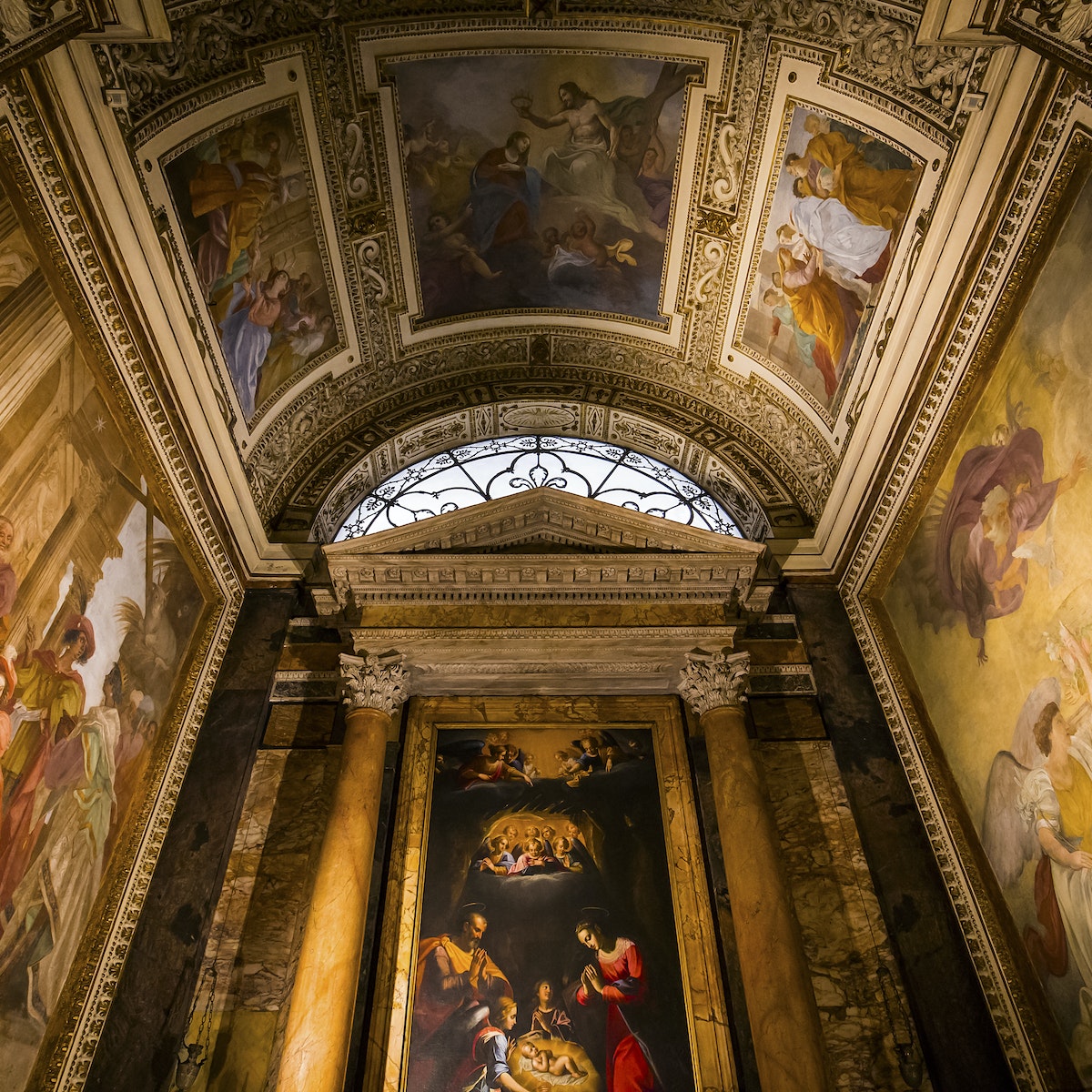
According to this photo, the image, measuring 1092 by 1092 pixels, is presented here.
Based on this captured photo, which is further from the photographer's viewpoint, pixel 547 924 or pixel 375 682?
pixel 375 682

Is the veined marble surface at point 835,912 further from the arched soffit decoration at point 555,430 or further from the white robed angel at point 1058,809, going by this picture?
the arched soffit decoration at point 555,430

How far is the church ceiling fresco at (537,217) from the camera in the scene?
26.5 ft

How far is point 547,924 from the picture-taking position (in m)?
7.32

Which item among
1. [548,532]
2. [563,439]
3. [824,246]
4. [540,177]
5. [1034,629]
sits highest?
[540,177]

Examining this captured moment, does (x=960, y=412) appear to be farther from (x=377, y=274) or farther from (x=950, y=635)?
(x=377, y=274)

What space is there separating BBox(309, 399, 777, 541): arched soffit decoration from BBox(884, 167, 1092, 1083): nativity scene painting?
335 centimetres

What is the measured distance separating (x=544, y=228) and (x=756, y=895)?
767cm

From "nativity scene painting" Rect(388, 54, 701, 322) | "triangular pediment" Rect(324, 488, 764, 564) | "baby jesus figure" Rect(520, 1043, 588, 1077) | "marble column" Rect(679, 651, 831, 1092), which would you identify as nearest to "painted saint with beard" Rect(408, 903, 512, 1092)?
"baby jesus figure" Rect(520, 1043, 588, 1077)

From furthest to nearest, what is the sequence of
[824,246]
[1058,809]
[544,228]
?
1. [544,228]
2. [824,246]
3. [1058,809]

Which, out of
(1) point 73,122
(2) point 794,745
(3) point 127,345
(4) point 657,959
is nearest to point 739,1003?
(4) point 657,959

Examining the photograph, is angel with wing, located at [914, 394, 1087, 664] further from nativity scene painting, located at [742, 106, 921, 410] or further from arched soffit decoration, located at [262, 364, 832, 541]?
arched soffit decoration, located at [262, 364, 832, 541]

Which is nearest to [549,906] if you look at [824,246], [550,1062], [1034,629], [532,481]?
[550,1062]

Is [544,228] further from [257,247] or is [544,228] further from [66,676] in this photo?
[66,676]

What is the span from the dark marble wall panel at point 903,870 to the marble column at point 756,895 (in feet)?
2.63
